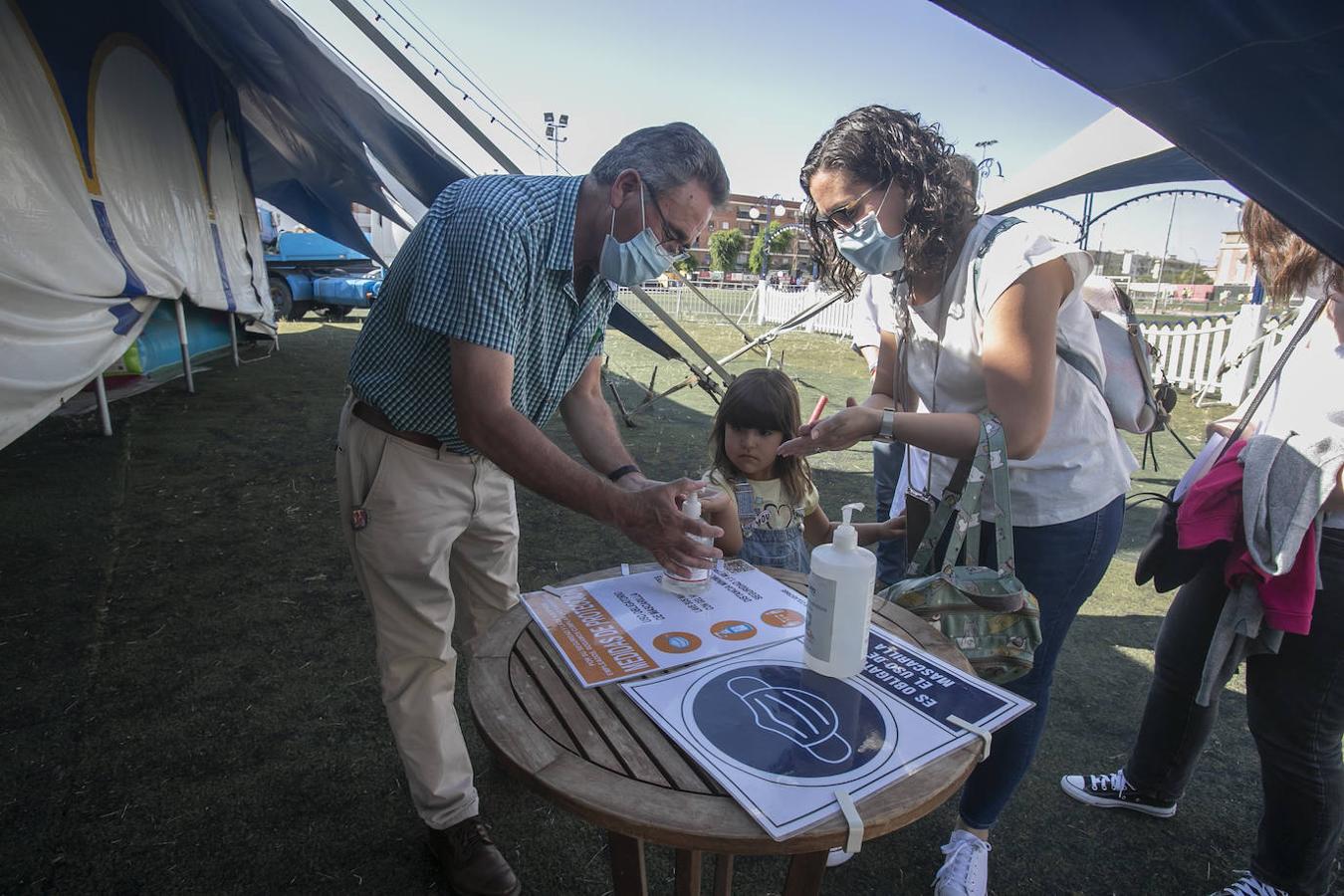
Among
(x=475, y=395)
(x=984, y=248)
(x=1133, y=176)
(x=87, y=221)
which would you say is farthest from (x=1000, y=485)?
(x=1133, y=176)

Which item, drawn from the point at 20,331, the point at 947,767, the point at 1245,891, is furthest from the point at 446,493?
the point at 20,331

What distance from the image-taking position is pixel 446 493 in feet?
5.78

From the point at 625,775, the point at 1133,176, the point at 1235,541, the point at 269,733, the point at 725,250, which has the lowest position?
the point at 269,733

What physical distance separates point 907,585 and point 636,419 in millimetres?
5784

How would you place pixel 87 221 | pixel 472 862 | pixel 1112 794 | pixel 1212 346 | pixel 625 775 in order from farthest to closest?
pixel 1212 346 → pixel 87 221 → pixel 1112 794 → pixel 472 862 → pixel 625 775

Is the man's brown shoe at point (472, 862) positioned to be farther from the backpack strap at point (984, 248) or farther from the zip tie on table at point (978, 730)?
the backpack strap at point (984, 248)

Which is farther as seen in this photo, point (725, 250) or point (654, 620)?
point (725, 250)

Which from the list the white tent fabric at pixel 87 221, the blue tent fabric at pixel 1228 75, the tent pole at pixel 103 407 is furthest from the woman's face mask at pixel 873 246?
the tent pole at pixel 103 407

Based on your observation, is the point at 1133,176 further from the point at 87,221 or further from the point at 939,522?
the point at 87,221

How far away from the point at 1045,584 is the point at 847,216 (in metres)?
1.02

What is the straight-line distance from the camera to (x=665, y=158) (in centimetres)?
160

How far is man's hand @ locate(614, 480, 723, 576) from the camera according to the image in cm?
132

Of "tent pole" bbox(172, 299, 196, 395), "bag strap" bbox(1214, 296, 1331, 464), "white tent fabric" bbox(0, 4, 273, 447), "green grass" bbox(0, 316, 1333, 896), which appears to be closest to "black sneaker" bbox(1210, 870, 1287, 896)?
"green grass" bbox(0, 316, 1333, 896)

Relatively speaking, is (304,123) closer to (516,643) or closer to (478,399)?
(478,399)
